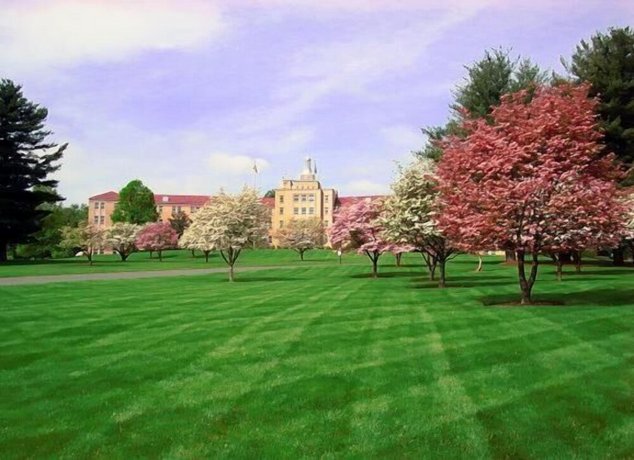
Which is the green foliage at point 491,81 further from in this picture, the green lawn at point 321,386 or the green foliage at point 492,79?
the green lawn at point 321,386

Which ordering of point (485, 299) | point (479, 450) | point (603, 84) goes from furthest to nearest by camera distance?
point (603, 84), point (485, 299), point (479, 450)

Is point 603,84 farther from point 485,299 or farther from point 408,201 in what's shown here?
point 485,299

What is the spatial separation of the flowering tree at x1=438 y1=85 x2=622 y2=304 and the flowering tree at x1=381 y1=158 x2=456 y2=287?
6.40m

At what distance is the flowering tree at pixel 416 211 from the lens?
22953mm

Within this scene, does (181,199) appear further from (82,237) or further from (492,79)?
(492,79)

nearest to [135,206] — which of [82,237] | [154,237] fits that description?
[154,237]

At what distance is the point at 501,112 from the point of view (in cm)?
1598

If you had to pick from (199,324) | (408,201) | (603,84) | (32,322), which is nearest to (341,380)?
(199,324)

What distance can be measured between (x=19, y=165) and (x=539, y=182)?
5874 centimetres

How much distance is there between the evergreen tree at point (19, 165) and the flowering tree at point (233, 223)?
35153 millimetres

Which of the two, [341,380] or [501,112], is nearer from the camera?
[341,380]

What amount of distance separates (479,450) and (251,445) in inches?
80.7

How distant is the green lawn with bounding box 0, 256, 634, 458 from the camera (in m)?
5.32

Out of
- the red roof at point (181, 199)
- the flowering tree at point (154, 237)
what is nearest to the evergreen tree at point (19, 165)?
the flowering tree at point (154, 237)
